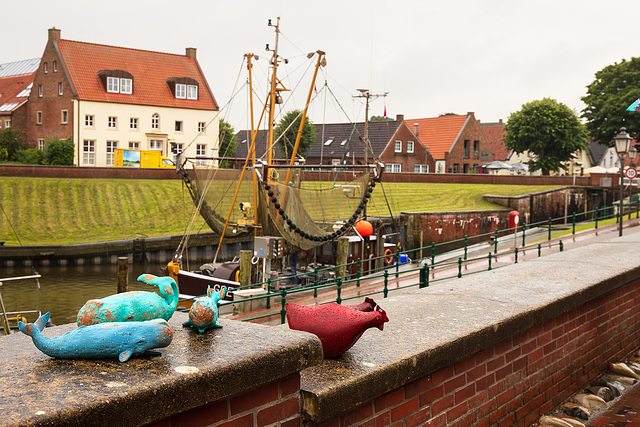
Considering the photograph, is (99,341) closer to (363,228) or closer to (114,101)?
(363,228)

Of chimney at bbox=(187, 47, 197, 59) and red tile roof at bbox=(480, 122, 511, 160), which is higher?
chimney at bbox=(187, 47, 197, 59)

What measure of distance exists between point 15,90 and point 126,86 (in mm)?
15482

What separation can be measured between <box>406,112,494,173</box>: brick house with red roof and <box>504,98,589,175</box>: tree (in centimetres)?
736

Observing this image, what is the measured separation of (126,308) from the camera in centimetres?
271

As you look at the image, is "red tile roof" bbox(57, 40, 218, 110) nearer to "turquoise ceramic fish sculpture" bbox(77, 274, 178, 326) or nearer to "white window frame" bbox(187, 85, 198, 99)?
"white window frame" bbox(187, 85, 198, 99)

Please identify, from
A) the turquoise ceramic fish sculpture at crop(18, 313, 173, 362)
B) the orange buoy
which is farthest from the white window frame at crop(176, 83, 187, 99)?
the turquoise ceramic fish sculpture at crop(18, 313, 173, 362)

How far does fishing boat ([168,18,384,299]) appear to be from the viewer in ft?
72.3

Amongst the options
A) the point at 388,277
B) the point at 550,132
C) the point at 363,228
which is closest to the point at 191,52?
the point at 550,132

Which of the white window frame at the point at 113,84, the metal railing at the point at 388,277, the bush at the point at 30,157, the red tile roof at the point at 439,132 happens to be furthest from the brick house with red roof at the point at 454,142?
the bush at the point at 30,157

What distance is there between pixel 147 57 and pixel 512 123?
124ft

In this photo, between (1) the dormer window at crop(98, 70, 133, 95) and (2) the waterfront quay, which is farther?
(1) the dormer window at crop(98, 70, 133, 95)

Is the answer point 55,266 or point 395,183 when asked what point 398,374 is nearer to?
point 55,266

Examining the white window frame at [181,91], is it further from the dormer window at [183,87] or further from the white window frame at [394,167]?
the white window frame at [394,167]

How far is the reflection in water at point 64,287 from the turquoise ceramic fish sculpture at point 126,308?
59.9 ft
